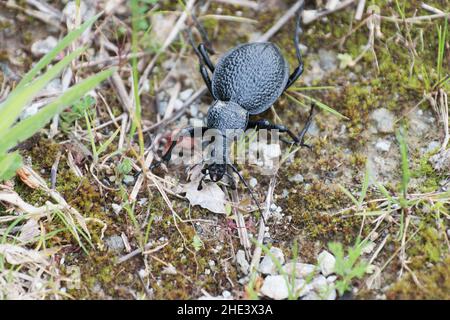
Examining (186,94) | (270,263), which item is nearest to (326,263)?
(270,263)

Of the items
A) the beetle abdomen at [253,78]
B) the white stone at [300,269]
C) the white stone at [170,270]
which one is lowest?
the white stone at [300,269]

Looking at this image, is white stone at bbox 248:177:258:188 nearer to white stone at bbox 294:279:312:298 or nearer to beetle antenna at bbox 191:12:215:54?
white stone at bbox 294:279:312:298

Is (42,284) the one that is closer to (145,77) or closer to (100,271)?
(100,271)

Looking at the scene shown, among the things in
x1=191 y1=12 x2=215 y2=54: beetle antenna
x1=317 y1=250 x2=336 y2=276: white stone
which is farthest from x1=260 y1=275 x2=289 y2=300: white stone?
x1=191 y1=12 x2=215 y2=54: beetle antenna

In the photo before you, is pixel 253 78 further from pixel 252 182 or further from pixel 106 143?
pixel 106 143

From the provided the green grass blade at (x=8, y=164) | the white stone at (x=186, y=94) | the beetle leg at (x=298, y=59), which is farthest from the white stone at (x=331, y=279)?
the green grass blade at (x=8, y=164)

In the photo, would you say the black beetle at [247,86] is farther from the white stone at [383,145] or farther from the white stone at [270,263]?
the white stone at [270,263]
